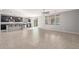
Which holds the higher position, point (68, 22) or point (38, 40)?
point (68, 22)

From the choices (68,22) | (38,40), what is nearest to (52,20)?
(68,22)

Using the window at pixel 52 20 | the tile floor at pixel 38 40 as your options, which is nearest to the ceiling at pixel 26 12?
the window at pixel 52 20

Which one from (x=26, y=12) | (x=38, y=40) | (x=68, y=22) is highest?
(x=26, y=12)

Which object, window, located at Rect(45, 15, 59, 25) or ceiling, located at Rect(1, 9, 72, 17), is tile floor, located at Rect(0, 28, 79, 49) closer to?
window, located at Rect(45, 15, 59, 25)

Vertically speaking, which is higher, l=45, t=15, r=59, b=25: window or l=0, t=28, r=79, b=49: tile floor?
l=45, t=15, r=59, b=25: window

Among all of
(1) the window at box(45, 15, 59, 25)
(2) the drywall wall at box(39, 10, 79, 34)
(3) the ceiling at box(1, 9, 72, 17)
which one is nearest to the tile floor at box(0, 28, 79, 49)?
(2) the drywall wall at box(39, 10, 79, 34)

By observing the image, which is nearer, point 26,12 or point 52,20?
point 26,12

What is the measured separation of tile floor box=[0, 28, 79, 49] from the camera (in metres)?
2.86

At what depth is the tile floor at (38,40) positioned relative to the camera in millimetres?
2861

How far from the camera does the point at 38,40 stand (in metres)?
2.89

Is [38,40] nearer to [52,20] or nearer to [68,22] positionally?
[52,20]

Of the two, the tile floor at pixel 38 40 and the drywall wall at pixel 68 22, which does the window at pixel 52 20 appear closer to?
the drywall wall at pixel 68 22
